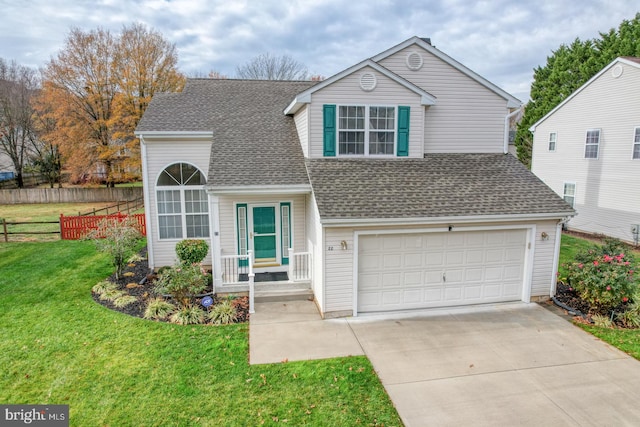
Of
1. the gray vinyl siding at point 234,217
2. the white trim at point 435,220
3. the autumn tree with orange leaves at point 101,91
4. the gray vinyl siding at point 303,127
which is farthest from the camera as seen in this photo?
the autumn tree with orange leaves at point 101,91

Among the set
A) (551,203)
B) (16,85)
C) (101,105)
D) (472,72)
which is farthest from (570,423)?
(16,85)

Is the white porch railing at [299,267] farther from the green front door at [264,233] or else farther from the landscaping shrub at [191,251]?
the landscaping shrub at [191,251]

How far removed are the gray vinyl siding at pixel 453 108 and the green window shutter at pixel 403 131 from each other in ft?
3.11

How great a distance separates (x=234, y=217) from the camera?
10922 mm

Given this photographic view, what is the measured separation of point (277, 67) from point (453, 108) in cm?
3005

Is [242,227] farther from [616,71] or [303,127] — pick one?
[616,71]

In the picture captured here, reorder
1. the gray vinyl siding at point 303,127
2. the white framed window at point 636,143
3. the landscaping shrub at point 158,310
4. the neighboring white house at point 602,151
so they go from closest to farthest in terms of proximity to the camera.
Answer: the landscaping shrub at point 158,310, the gray vinyl siding at point 303,127, the white framed window at point 636,143, the neighboring white house at point 602,151

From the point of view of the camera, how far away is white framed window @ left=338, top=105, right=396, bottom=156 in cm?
1028

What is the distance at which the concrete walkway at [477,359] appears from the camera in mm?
5559

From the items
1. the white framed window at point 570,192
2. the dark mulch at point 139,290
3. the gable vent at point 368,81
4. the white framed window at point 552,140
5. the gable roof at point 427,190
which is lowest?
the dark mulch at point 139,290

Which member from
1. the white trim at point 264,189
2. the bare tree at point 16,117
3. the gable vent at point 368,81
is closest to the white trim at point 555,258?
the gable vent at point 368,81

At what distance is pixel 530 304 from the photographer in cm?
964

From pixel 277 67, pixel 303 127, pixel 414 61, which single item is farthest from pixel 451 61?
pixel 277 67

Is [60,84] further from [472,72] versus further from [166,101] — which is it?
[472,72]
